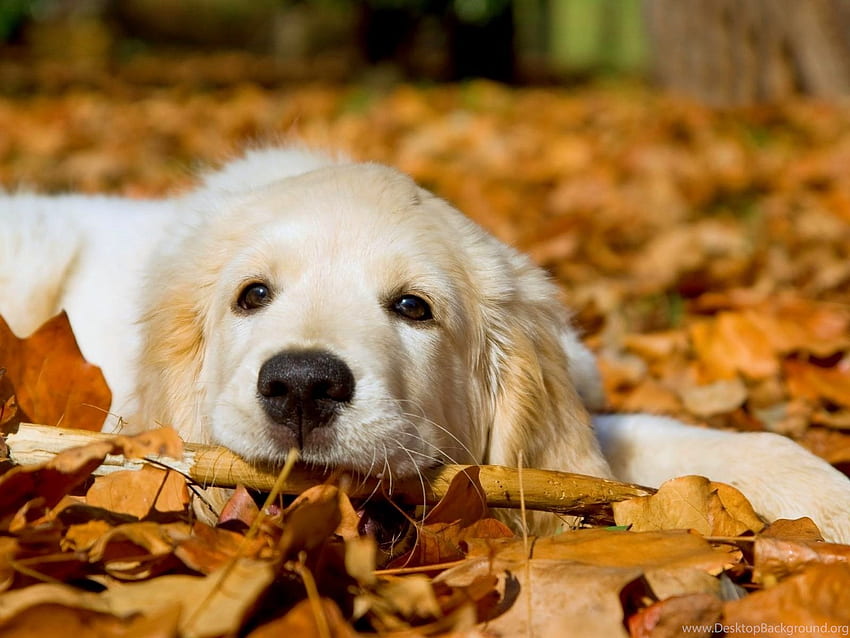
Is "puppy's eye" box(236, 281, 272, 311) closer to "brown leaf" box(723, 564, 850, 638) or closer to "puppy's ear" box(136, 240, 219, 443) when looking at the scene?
"puppy's ear" box(136, 240, 219, 443)

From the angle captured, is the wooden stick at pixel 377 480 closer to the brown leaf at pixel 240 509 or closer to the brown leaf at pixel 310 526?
the brown leaf at pixel 240 509

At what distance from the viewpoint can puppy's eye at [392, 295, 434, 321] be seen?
263 centimetres

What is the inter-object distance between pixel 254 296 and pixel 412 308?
0.45 metres

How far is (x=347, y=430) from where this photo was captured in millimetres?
2191

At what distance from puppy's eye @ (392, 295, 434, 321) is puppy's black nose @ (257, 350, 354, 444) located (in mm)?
479

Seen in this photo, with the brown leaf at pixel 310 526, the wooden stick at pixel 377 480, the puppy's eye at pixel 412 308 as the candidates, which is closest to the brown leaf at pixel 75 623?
the brown leaf at pixel 310 526

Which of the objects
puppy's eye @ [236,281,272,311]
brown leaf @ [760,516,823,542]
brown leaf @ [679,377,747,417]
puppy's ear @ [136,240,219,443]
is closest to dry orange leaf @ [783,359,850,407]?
brown leaf @ [679,377,747,417]

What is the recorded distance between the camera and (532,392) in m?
2.81

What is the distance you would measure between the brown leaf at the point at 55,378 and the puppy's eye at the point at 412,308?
2.85ft

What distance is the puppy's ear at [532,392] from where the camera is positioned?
2.74 meters

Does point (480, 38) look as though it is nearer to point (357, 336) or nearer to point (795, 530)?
point (357, 336)

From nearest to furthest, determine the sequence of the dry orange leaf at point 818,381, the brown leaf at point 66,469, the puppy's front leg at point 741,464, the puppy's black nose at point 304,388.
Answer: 1. the brown leaf at point 66,469
2. the puppy's black nose at point 304,388
3. the puppy's front leg at point 741,464
4. the dry orange leaf at point 818,381

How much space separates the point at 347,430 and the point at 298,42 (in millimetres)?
25468

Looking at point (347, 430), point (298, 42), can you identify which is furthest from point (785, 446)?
point (298, 42)
